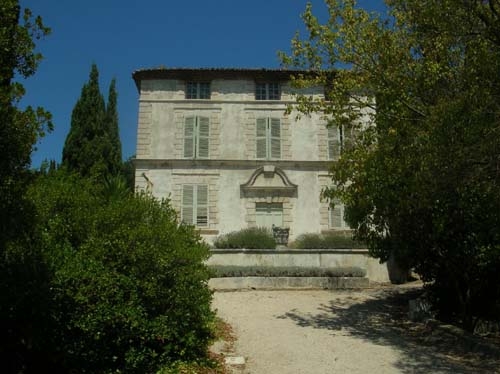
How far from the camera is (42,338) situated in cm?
593

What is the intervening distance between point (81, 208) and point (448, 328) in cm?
668

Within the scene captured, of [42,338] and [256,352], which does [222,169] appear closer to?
[256,352]

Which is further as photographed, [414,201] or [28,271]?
[414,201]

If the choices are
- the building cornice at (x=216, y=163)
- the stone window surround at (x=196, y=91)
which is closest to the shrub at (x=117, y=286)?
the building cornice at (x=216, y=163)

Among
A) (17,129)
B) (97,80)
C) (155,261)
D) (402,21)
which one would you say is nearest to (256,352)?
(155,261)

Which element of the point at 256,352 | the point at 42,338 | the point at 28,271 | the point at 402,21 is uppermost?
the point at 402,21

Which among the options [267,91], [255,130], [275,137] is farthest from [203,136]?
[267,91]

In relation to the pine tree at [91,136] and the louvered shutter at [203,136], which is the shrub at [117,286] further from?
the pine tree at [91,136]

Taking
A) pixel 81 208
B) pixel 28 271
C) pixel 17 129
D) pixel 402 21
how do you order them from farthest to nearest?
pixel 402 21, pixel 81 208, pixel 28 271, pixel 17 129

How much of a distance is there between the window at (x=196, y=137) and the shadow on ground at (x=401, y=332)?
11.3 metres

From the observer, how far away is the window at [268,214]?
21703mm

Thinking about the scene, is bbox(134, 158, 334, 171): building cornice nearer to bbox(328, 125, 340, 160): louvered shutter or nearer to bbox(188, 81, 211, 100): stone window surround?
bbox(328, 125, 340, 160): louvered shutter

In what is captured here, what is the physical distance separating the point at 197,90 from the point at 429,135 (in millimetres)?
16723

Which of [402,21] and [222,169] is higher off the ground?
[402,21]
